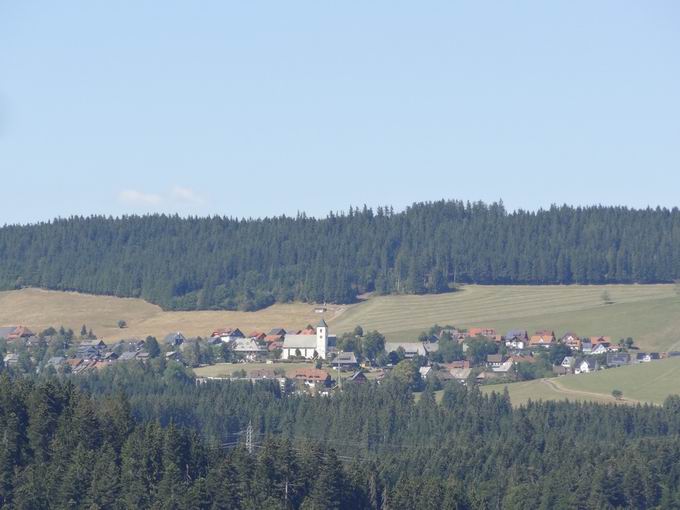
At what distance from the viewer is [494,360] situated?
620 ft

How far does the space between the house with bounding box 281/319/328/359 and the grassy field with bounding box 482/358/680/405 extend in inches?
1151

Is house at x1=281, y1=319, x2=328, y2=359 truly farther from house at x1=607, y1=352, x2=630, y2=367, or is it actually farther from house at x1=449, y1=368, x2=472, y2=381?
house at x1=607, y1=352, x2=630, y2=367

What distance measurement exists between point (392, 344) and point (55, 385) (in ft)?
290

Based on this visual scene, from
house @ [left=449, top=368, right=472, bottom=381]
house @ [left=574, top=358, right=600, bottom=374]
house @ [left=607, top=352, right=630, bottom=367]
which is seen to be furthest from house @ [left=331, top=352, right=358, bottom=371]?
house @ [left=607, top=352, right=630, bottom=367]

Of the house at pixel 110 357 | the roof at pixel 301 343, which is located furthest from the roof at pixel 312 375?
the house at pixel 110 357

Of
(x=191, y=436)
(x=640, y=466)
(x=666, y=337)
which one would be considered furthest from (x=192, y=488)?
(x=666, y=337)

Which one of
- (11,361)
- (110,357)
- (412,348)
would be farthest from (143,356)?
(412,348)

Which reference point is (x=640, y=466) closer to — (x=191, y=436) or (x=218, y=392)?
(x=191, y=436)

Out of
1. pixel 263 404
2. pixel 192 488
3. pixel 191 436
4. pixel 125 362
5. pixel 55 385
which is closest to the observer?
pixel 192 488

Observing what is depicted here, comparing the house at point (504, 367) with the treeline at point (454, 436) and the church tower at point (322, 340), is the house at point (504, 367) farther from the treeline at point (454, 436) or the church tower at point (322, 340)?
the church tower at point (322, 340)

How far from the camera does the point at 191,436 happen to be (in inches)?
4055

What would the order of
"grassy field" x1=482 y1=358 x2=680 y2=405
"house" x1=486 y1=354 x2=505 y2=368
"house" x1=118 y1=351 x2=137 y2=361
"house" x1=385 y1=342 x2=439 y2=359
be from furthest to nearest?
1. "house" x1=118 y1=351 x2=137 y2=361
2. "house" x1=385 y1=342 x2=439 y2=359
3. "house" x1=486 y1=354 x2=505 y2=368
4. "grassy field" x1=482 y1=358 x2=680 y2=405

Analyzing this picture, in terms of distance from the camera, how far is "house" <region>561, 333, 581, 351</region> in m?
195

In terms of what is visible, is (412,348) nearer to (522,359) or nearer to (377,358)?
(377,358)
